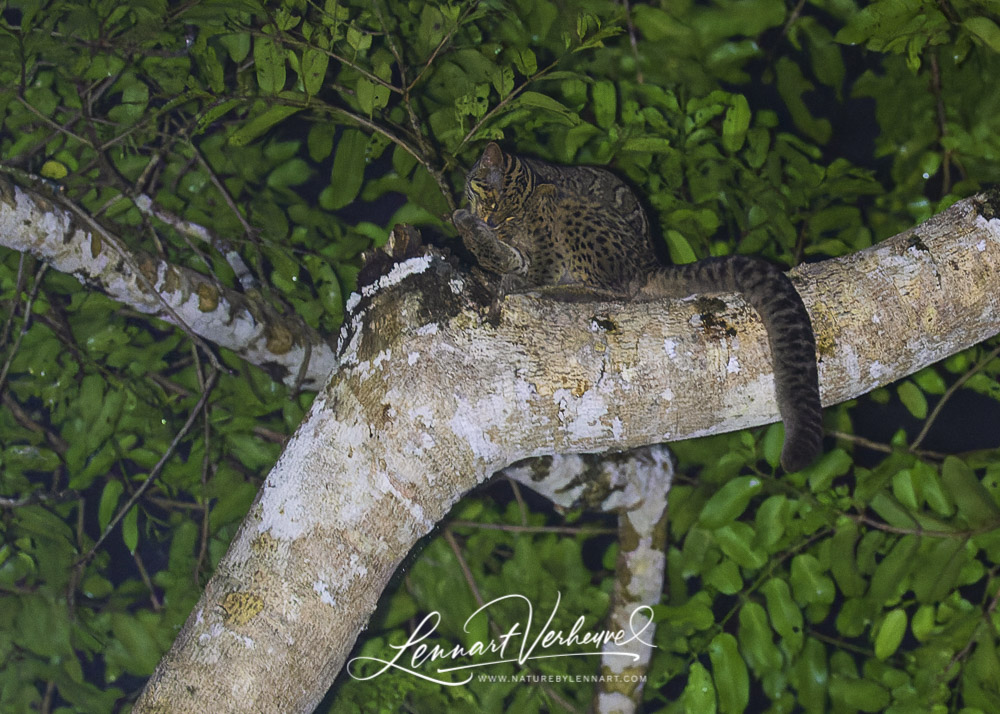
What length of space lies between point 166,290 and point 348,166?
1.80 feet

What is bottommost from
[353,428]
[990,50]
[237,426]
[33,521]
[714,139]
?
[33,521]

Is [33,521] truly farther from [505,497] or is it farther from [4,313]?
[505,497]

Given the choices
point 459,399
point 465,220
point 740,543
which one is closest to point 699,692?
point 740,543

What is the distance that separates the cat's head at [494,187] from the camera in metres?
1.58

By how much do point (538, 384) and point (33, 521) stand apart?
4.88ft

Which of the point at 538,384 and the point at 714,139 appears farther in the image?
the point at 714,139

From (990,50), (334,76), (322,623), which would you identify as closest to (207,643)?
(322,623)

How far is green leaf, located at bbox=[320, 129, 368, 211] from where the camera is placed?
1731 millimetres

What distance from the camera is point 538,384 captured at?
54.1 inches

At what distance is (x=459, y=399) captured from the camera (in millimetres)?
1360

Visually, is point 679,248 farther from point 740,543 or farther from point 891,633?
point 891,633

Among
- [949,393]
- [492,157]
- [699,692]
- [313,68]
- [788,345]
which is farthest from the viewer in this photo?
[949,393]

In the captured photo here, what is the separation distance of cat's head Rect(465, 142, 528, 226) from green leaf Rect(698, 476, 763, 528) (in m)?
0.86

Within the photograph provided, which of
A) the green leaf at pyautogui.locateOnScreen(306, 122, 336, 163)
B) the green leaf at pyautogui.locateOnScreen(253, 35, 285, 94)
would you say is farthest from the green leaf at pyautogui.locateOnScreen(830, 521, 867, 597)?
the green leaf at pyautogui.locateOnScreen(253, 35, 285, 94)
